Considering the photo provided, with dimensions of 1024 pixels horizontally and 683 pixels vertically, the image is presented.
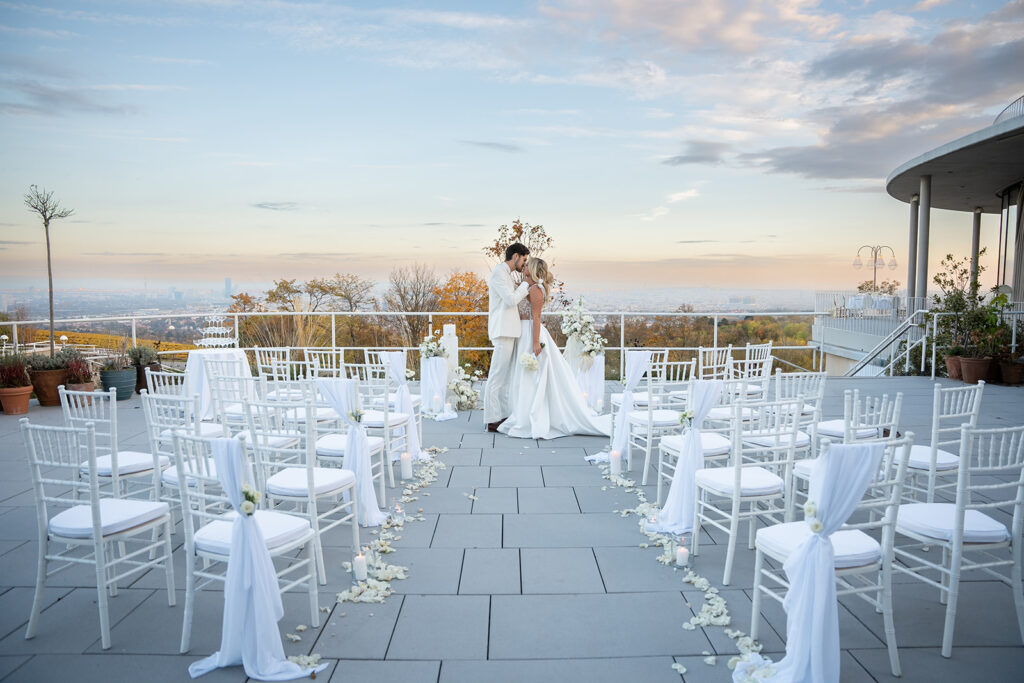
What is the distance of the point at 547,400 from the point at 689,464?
105 inches

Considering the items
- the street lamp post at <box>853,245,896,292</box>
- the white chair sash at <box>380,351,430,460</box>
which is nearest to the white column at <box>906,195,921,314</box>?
the street lamp post at <box>853,245,896,292</box>

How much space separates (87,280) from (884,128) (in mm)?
15930

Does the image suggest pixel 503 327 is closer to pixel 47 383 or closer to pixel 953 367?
pixel 47 383

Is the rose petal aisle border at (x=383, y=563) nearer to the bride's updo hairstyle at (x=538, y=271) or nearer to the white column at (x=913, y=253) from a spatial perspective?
the bride's updo hairstyle at (x=538, y=271)

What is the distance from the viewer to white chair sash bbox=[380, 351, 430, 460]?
15.9 ft

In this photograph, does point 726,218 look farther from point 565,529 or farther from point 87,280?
point 87,280

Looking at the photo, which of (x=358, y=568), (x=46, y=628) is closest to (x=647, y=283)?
(x=358, y=568)

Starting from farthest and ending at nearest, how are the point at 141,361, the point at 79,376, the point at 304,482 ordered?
1. the point at 141,361
2. the point at 79,376
3. the point at 304,482

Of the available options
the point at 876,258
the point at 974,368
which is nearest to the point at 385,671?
the point at 974,368

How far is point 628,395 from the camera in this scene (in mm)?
4875

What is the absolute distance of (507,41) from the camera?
9.72m

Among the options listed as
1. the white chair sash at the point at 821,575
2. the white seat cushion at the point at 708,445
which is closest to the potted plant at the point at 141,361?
the white seat cushion at the point at 708,445

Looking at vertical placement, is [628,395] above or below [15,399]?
above

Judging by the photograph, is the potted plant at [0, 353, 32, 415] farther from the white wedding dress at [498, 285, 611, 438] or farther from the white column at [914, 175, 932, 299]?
the white column at [914, 175, 932, 299]
